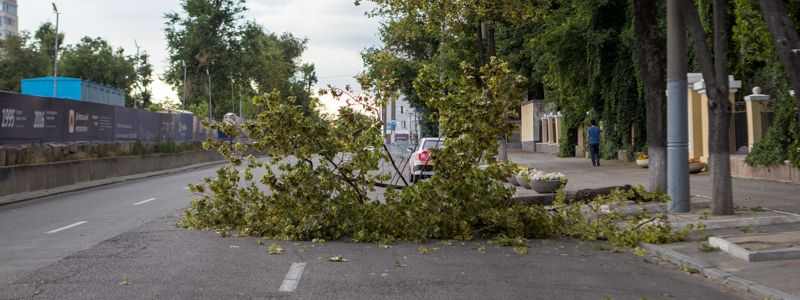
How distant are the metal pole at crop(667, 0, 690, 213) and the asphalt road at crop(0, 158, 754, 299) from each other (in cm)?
285

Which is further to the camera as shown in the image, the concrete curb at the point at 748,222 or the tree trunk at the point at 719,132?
the tree trunk at the point at 719,132

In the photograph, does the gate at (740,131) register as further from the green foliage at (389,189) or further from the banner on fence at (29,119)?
the banner on fence at (29,119)

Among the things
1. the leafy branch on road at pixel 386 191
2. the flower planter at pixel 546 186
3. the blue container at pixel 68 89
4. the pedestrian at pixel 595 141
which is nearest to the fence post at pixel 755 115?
the flower planter at pixel 546 186

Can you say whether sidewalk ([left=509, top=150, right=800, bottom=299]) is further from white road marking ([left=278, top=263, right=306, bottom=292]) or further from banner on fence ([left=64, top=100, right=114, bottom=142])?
banner on fence ([left=64, top=100, right=114, bottom=142])

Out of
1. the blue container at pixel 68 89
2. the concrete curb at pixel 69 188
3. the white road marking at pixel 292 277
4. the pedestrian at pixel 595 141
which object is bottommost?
the white road marking at pixel 292 277

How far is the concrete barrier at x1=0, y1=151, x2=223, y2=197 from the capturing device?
21281 millimetres

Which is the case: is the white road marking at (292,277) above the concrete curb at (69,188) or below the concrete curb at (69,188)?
below

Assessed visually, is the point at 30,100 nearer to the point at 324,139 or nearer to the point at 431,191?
the point at 324,139

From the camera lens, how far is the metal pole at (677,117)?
42.8 feet

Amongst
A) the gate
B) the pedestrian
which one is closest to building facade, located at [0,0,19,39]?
the pedestrian

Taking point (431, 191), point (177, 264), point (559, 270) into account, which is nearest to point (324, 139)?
point (431, 191)

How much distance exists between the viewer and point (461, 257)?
9672 mm

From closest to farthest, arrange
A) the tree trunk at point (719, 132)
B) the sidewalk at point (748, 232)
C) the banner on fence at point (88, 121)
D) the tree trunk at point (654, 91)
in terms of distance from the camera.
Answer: the sidewalk at point (748, 232) < the tree trunk at point (719, 132) < the tree trunk at point (654, 91) < the banner on fence at point (88, 121)

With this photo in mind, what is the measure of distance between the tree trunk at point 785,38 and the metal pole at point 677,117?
4.38 meters
